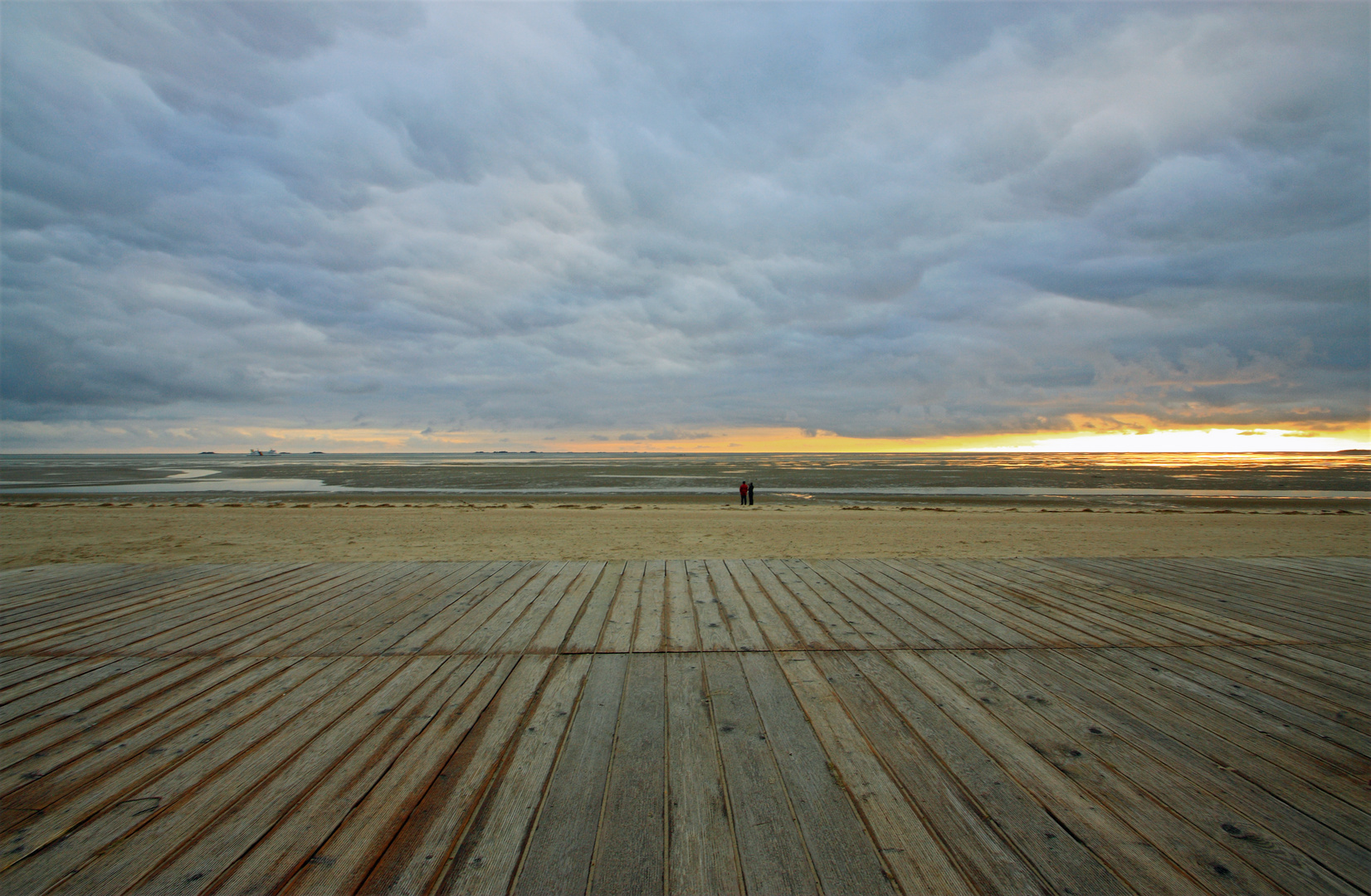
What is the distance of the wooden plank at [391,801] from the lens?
1904mm

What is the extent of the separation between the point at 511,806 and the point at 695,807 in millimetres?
726

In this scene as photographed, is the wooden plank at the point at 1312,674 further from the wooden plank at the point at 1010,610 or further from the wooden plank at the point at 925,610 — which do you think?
the wooden plank at the point at 925,610

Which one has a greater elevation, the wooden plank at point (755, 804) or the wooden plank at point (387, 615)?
the wooden plank at point (387, 615)

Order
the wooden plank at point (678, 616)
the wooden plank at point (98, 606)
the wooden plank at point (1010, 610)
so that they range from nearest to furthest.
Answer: the wooden plank at point (678, 616)
the wooden plank at point (1010, 610)
the wooden plank at point (98, 606)

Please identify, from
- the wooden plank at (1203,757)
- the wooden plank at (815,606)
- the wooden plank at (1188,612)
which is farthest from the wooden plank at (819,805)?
the wooden plank at (1188,612)

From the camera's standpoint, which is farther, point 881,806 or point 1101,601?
point 1101,601

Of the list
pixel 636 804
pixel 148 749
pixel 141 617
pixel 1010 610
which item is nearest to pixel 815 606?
pixel 1010 610

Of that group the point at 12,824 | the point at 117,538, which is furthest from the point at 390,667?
the point at 117,538

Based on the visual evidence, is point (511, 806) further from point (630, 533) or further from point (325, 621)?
point (630, 533)

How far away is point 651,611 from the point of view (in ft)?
15.9

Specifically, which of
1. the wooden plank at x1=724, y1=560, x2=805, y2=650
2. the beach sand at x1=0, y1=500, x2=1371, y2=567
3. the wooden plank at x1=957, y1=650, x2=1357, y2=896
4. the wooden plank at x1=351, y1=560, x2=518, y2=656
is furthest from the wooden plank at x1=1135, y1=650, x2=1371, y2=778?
the beach sand at x1=0, y1=500, x2=1371, y2=567

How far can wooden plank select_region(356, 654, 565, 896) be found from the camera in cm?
190

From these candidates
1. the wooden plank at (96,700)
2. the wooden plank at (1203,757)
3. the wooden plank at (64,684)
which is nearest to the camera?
the wooden plank at (1203,757)

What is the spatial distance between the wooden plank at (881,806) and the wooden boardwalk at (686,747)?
0.05 ft
